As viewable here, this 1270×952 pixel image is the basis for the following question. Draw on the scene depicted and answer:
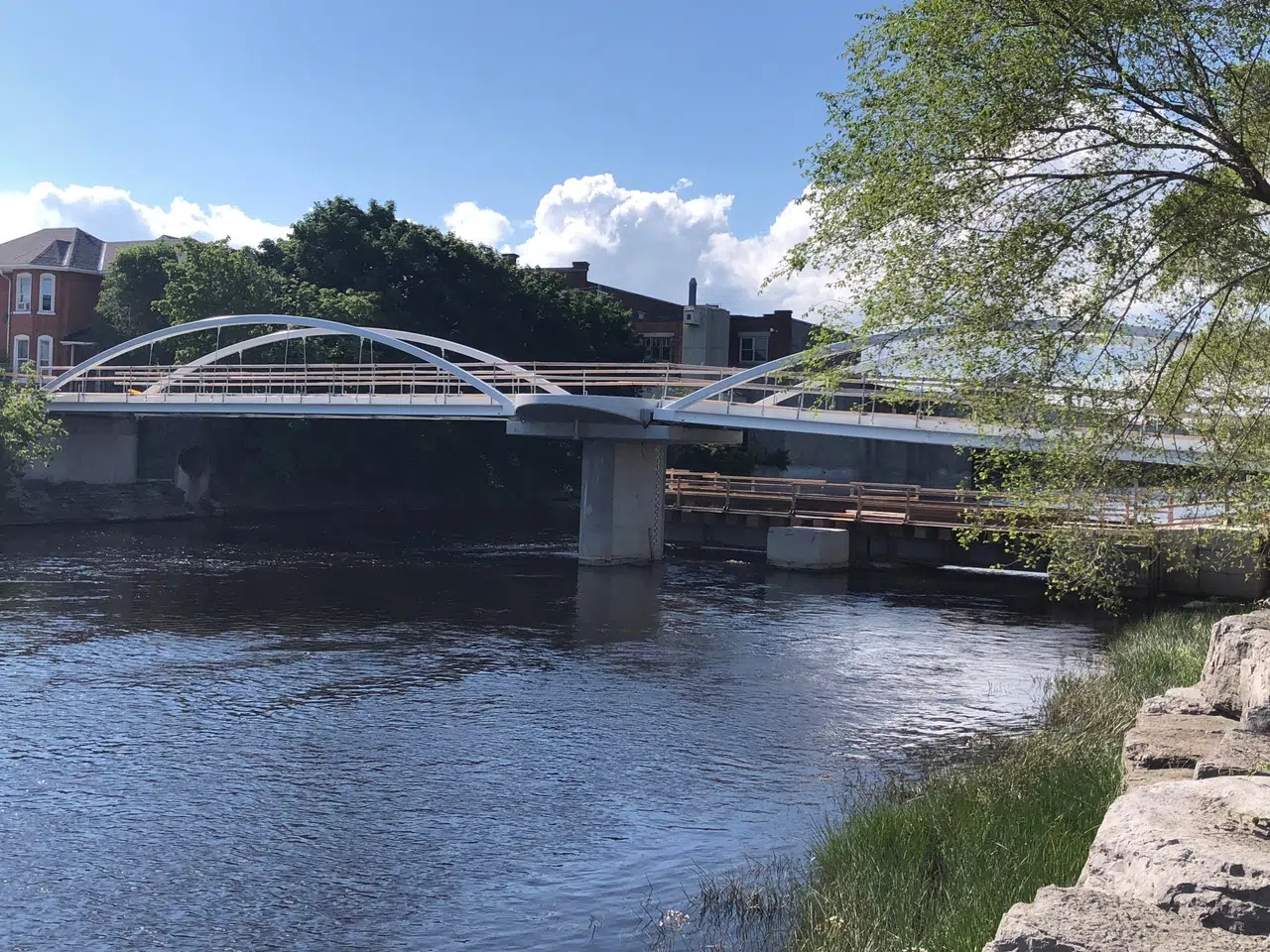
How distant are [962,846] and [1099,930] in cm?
536

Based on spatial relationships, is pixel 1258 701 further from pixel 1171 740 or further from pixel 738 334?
pixel 738 334

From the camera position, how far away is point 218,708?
1975 cm

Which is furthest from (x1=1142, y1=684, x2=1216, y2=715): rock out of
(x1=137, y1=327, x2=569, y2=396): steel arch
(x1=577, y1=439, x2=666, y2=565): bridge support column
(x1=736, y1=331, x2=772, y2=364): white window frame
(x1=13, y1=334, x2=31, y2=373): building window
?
(x1=736, y1=331, x2=772, y2=364): white window frame

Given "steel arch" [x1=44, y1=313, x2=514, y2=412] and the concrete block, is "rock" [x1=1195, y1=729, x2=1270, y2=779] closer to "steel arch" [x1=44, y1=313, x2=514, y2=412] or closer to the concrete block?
the concrete block

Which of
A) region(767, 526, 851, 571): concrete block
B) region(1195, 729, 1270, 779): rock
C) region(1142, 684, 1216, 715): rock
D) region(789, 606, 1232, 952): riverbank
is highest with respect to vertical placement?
region(1195, 729, 1270, 779): rock

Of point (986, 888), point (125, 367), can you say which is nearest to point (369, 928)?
point (986, 888)

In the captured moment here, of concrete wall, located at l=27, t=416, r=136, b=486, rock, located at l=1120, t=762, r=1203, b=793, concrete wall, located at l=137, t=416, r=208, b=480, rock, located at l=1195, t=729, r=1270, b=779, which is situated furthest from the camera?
concrete wall, located at l=137, t=416, r=208, b=480

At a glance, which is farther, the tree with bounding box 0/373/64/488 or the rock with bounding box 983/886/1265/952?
the tree with bounding box 0/373/64/488

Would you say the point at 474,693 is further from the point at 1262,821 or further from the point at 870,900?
the point at 1262,821

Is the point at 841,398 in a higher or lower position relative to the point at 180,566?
higher

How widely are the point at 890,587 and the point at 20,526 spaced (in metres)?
32.1

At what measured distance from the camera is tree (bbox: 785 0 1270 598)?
12930 millimetres

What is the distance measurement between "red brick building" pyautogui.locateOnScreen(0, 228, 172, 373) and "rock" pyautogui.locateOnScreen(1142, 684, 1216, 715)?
6129cm

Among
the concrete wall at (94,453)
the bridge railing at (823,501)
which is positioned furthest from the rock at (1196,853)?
the concrete wall at (94,453)
